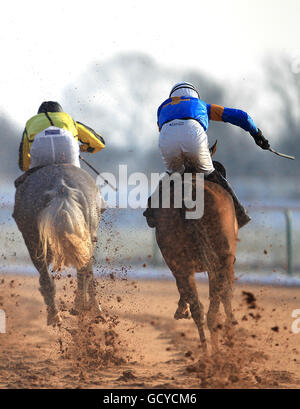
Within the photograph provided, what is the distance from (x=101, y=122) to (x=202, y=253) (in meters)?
17.9

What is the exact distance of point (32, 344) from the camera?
7.19m

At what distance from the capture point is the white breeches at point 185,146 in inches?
219

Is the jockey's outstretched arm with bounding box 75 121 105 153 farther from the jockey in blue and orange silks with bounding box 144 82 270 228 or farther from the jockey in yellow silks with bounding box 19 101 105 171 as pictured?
the jockey in blue and orange silks with bounding box 144 82 270 228

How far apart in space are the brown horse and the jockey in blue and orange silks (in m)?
0.23

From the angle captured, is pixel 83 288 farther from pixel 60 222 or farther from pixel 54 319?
pixel 60 222

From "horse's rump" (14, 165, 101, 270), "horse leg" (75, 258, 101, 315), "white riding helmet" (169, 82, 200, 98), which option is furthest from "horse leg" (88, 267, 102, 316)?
"white riding helmet" (169, 82, 200, 98)

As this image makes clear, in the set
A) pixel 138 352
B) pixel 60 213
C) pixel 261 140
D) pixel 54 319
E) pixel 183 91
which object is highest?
pixel 183 91

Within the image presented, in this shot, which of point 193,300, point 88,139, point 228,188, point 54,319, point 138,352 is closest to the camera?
point 193,300

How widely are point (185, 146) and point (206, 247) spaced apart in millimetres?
811

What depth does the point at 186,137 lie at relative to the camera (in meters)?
5.55

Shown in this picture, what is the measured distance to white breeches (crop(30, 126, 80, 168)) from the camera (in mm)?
6082

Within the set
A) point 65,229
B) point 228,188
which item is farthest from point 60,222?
point 228,188

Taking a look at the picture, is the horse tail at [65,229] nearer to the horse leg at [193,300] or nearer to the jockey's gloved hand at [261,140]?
the horse leg at [193,300]

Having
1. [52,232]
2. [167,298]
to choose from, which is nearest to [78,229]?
[52,232]
